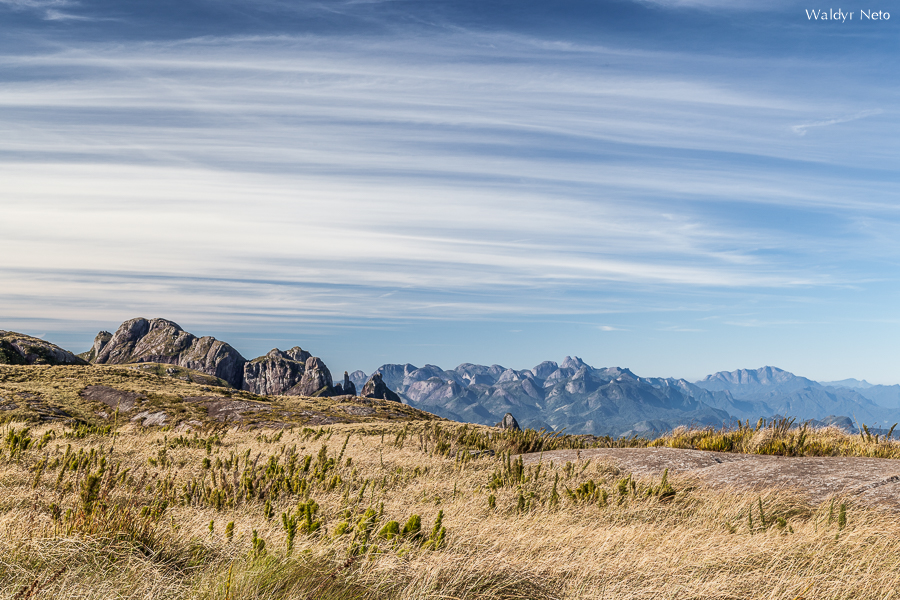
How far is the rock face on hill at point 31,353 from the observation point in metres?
133

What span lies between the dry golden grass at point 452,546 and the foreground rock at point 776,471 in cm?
78

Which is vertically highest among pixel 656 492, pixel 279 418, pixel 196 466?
pixel 656 492

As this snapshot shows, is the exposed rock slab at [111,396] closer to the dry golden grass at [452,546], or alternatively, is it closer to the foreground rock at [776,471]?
the dry golden grass at [452,546]

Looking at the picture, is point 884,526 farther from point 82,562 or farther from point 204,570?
point 82,562

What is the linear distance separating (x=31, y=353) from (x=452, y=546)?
559ft

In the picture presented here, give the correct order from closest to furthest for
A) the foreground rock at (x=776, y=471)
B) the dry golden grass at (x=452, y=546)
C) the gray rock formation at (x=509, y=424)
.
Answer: the dry golden grass at (x=452, y=546) → the foreground rock at (x=776, y=471) → the gray rock formation at (x=509, y=424)

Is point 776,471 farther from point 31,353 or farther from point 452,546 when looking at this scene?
point 31,353

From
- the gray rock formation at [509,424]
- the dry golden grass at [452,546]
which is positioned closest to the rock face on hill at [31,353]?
the gray rock formation at [509,424]

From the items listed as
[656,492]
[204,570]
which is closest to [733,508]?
[656,492]

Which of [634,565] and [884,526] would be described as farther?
[884,526]

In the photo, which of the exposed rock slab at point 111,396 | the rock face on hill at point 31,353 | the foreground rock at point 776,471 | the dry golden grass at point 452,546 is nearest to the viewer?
the dry golden grass at point 452,546

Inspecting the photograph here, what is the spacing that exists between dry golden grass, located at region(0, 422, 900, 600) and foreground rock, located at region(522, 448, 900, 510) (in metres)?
0.78

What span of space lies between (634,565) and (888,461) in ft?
29.2

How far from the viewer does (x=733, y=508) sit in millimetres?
7797
